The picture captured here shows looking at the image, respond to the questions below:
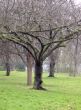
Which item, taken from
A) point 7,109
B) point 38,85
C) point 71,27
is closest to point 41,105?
point 7,109

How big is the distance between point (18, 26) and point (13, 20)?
1.79 ft

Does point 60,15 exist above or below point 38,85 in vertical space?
above

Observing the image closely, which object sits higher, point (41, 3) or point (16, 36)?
point (41, 3)

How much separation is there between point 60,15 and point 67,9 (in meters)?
A: 0.54

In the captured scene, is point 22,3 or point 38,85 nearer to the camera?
point 22,3

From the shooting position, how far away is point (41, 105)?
1264 centimetres

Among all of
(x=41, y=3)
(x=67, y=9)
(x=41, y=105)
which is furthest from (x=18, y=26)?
(x=41, y=105)

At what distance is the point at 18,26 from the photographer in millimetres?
18500

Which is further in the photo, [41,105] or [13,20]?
[13,20]

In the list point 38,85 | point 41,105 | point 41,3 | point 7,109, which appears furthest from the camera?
point 38,85

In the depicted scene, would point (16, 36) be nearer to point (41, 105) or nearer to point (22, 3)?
point (22, 3)

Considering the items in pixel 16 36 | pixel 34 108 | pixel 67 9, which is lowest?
pixel 34 108

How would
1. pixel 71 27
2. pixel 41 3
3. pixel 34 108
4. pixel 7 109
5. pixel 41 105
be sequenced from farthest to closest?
pixel 41 3 < pixel 71 27 < pixel 41 105 < pixel 34 108 < pixel 7 109

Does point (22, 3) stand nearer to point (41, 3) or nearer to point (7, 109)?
point (41, 3)
